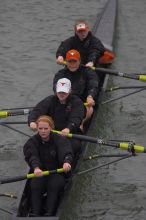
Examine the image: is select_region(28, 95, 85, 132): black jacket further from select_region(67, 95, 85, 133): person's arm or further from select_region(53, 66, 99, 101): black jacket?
select_region(53, 66, 99, 101): black jacket

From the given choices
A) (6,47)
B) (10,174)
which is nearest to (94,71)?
(10,174)

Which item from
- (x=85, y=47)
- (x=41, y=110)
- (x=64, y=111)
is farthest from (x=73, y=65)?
(x=85, y=47)

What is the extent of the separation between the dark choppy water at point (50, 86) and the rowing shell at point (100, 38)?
0.44 meters

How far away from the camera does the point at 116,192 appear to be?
12445mm

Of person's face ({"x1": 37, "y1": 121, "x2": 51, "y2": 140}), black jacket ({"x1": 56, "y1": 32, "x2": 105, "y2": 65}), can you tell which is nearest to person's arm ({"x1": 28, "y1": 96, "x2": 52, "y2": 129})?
person's face ({"x1": 37, "y1": 121, "x2": 51, "y2": 140})

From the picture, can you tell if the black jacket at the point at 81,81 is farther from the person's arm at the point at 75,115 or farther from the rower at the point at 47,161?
the rower at the point at 47,161

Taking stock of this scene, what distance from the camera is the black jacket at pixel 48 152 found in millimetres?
10508

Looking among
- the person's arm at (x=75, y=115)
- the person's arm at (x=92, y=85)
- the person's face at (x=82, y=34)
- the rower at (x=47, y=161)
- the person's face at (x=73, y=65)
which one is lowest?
the rower at (x=47, y=161)

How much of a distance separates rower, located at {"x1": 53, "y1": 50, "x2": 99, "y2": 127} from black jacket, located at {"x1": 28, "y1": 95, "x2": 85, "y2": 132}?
1314 mm

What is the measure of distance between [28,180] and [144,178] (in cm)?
318

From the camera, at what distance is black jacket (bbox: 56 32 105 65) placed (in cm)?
1552

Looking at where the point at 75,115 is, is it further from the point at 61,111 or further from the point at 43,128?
the point at 43,128

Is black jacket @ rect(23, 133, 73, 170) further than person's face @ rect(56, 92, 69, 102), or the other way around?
person's face @ rect(56, 92, 69, 102)

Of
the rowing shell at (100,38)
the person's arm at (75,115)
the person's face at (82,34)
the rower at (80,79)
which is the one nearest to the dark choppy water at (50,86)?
the rowing shell at (100,38)
